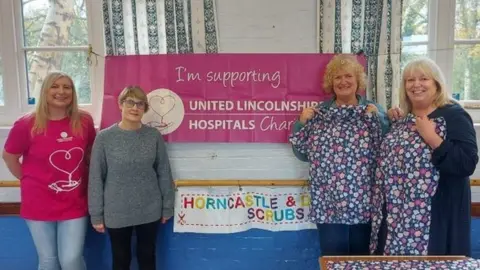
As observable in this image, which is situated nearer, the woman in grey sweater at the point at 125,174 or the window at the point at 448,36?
the woman in grey sweater at the point at 125,174

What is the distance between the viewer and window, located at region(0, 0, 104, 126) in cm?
234

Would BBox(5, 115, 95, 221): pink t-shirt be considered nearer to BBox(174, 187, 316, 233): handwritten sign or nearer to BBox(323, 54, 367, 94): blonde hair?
BBox(174, 187, 316, 233): handwritten sign

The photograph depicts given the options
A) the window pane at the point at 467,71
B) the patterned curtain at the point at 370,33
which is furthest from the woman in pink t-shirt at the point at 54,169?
the window pane at the point at 467,71

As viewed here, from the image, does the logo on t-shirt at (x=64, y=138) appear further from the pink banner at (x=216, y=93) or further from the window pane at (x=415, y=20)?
the window pane at (x=415, y=20)

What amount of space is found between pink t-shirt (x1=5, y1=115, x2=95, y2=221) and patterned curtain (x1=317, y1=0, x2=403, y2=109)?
1340 mm

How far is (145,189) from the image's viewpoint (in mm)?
2049

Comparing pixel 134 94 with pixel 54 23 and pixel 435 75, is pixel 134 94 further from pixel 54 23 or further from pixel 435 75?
pixel 435 75

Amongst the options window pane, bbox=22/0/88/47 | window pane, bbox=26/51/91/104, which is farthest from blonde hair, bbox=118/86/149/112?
window pane, bbox=22/0/88/47

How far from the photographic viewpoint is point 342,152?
1923 mm

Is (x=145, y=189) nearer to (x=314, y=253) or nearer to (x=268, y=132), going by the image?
(x=268, y=132)

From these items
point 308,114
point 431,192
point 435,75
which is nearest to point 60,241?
point 308,114

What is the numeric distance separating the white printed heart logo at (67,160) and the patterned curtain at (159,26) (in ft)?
1.85

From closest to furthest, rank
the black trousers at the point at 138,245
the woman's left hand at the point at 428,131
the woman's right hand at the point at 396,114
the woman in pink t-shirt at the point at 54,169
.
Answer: the woman's left hand at the point at 428,131, the woman's right hand at the point at 396,114, the woman in pink t-shirt at the point at 54,169, the black trousers at the point at 138,245

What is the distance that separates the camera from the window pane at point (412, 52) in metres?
2.32
